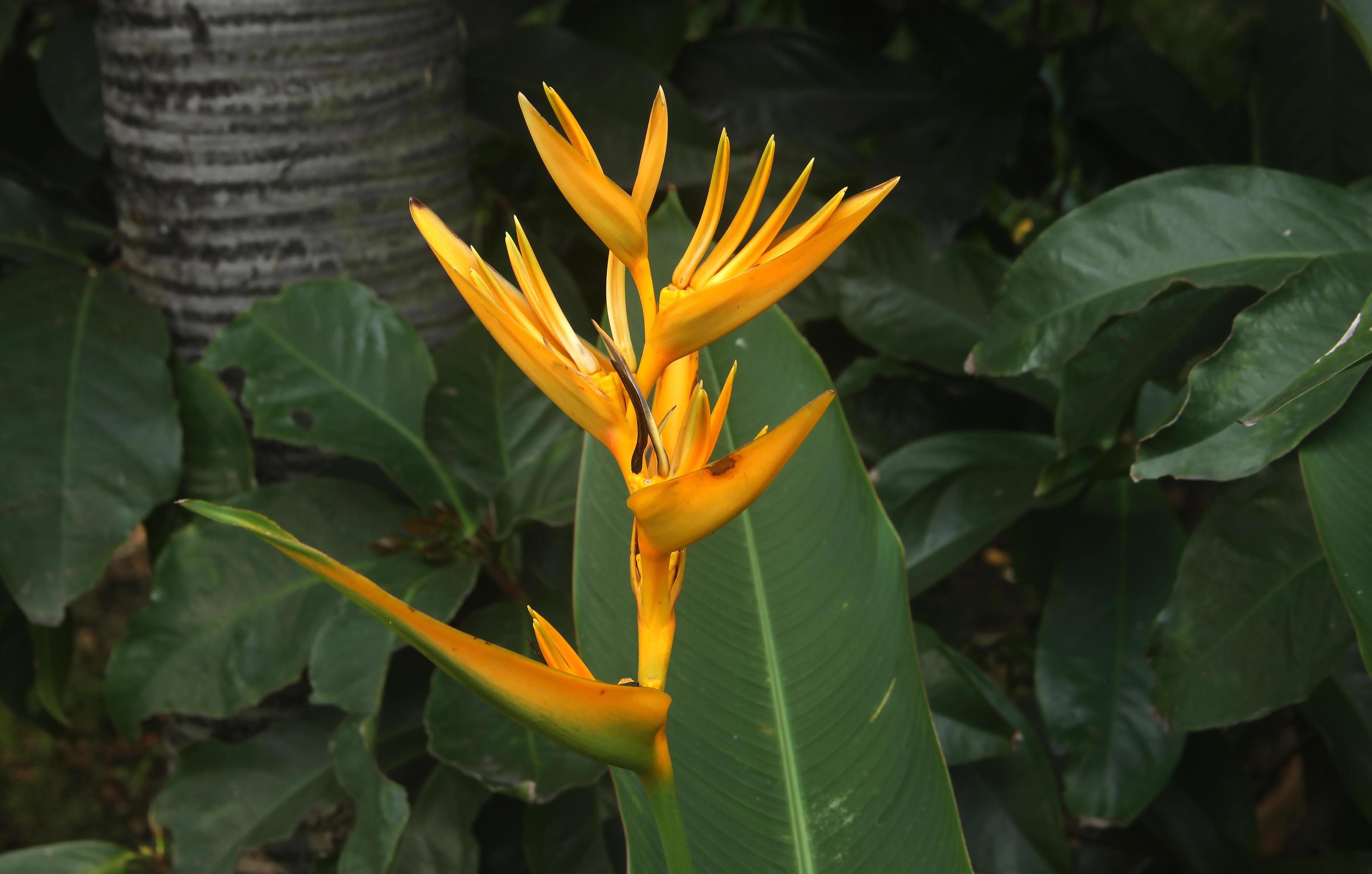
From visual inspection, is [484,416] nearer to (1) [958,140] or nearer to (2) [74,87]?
(2) [74,87]

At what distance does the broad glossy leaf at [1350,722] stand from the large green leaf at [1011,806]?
223 millimetres

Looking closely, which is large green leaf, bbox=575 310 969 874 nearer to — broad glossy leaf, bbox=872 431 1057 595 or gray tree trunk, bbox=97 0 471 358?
broad glossy leaf, bbox=872 431 1057 595

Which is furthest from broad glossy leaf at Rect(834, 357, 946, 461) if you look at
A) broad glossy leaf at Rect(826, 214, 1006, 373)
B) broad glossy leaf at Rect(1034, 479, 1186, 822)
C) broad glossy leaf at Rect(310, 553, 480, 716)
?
Answer: broad glossy leaf at Rect(310, 553, 480, 716)

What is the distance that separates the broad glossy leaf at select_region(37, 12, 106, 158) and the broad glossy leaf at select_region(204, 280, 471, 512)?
370mm

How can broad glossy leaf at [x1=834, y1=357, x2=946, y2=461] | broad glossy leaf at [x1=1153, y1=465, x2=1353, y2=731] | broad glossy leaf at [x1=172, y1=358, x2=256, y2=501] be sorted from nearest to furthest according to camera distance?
1. broad glossy leaf at [x1=1153, y1=465, x2=1353, y2=731]
2. broad glossy leaf at [x1=172, y1=358, x2=256, y2=501]
3. broad glossy leaf at [x1=834, y1=357, x2=946, y2=461]

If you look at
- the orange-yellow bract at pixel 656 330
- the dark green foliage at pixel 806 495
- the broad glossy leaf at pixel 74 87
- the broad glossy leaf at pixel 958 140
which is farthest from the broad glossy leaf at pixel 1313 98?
the broad glossy leaf at pixel 74 87

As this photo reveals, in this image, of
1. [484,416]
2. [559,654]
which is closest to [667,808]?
[559,654]

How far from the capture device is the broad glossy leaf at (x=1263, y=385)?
56cm

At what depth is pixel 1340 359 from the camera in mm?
517

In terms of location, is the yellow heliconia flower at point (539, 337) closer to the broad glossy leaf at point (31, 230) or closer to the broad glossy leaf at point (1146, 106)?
the broad glossy leaf at point (31, 230)

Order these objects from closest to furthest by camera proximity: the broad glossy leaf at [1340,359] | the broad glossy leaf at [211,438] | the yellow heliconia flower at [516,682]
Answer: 1. the yellow heliconia flower at [516,682]
2. the broad glossy leaf at [1340,359]
3. the broad glossy leaf at [211,438]

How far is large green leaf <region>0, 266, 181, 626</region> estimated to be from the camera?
809 millimetres

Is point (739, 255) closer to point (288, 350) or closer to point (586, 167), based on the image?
point (586, 167)

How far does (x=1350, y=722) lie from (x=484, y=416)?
75 centimetres
